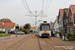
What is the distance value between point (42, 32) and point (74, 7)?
454 inches

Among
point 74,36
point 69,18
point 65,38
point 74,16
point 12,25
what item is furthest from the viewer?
point 12,25

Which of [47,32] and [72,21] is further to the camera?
[72,21]

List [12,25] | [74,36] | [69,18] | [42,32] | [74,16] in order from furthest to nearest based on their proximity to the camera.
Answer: [12,25], [69,18], [74,16], [42,32], [74,36]

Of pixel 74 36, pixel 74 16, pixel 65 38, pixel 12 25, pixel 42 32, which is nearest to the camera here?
pixel 74 36

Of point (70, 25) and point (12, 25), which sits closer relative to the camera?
point (70, 25)

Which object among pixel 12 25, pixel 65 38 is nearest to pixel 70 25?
pixel 65 38

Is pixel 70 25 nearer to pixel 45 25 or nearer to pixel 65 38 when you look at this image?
pixel 45 25

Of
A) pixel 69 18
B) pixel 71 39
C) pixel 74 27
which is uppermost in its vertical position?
pixel 69 18

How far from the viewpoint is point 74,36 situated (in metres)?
19.6

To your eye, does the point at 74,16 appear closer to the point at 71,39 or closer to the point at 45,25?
the point at 45,25

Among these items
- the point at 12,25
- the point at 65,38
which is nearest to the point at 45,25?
the point at 65,38

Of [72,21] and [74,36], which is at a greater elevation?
[72,21]

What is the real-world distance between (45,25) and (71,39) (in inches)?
321

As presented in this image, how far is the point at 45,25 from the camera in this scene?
26.8m
